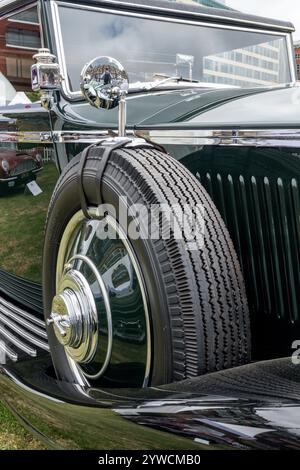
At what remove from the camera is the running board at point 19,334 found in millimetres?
2459

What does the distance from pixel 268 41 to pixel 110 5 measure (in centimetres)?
117

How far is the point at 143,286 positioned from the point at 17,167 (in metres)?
1.57

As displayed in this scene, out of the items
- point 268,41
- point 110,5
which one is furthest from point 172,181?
point 268,41

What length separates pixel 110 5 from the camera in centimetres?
292

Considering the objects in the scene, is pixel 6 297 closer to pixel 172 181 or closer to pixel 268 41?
pixel 172 181

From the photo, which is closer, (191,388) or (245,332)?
(191,388)

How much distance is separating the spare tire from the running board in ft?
1.12

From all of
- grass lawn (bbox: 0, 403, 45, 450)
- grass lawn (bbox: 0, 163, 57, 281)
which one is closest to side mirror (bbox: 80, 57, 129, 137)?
grass lawn (bbox: 0, 163, 57, 281)

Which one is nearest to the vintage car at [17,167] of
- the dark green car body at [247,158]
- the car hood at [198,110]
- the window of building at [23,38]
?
the dark green car body at [247,158]

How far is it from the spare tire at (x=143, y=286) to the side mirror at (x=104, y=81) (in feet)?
1.11

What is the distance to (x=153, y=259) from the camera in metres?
1.64

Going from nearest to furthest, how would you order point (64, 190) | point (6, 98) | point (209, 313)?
point (209, 313)
point (64, 190)
point (6, 98)

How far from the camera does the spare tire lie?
1.63 meters

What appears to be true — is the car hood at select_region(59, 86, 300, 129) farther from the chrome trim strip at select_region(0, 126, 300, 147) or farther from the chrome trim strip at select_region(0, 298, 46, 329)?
the chrome trim strip at select_region(0, 298, 46, 329)
